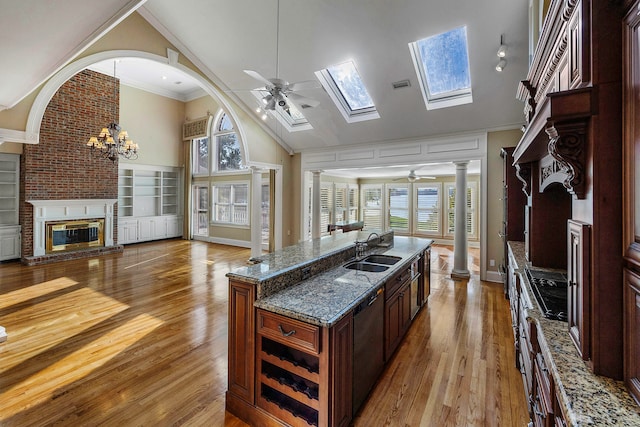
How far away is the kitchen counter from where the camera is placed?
168 cm

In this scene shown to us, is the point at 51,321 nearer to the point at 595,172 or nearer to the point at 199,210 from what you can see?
the point at 595,172

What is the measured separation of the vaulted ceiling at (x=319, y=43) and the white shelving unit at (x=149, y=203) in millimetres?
4956

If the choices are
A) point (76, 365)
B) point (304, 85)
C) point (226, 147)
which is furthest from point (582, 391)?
point (226, 147)

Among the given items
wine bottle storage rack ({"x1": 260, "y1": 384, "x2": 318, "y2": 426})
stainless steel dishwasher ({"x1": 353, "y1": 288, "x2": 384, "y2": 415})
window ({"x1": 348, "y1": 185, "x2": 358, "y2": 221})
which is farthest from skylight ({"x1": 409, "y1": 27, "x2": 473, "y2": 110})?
window ({"x1": 348, "y1": 185, "x2": 358, "y2": 221})

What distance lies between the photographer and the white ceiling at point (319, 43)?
210cm

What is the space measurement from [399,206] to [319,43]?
6.96 meters

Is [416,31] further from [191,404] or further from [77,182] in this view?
[77,182]

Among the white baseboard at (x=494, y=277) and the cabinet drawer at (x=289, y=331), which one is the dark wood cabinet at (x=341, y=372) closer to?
the cabinet drawer at (x=289, y=331)

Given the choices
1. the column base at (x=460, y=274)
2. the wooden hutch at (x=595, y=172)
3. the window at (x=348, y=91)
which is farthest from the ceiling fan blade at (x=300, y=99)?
the column base at (x=460, y=274)

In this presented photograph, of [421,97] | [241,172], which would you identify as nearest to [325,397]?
[421,97]

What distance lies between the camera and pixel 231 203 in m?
8.86

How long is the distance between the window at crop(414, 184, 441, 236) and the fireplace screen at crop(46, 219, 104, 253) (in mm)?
9270

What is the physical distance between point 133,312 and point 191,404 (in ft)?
6.93

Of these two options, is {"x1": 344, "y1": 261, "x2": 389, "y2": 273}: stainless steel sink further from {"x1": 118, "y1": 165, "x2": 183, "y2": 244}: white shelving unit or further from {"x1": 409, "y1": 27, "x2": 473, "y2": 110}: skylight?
{"x1": 118, "y1": 165, "x2": 183, "y2": 244}: white shelving unit
